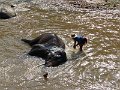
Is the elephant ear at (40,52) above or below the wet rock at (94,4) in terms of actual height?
above

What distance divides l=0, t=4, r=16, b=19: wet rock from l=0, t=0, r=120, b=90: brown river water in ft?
1.57

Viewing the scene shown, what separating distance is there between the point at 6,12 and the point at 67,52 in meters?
6.79

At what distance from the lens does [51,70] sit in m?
14.0

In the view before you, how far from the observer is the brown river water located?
42.5 feet

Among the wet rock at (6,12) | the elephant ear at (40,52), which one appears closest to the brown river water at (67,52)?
A: the elephant ear at (40,52)

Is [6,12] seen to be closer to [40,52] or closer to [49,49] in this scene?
[40,52]

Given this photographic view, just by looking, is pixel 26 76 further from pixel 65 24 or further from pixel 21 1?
pixel 21 1

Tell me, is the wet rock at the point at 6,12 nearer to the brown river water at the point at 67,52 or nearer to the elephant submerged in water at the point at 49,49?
the brown river water at the point at 67,52

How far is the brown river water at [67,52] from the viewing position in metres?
12.9

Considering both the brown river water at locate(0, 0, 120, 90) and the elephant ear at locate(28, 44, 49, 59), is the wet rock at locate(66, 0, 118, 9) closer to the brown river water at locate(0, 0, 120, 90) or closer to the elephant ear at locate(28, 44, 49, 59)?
the brown river water at locate(0, 0, 120, 90)

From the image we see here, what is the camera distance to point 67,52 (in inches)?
623

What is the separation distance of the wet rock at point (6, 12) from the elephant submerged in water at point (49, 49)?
4627mm

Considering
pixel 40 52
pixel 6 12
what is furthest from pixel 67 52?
pixel 6 12

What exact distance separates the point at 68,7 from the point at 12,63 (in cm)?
950
